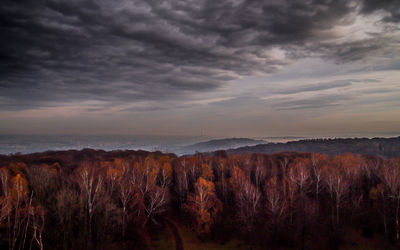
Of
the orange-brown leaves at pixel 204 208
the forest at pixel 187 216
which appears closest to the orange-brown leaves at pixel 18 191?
the forest at pixel 187 216

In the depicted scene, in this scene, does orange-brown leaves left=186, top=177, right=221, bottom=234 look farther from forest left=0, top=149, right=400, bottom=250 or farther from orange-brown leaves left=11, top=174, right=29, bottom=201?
orange-brown leaves left=11, top=174, right=29, bottom=201

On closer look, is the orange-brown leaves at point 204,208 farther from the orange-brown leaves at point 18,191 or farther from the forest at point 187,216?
the orange-brown leaves at point 18,191

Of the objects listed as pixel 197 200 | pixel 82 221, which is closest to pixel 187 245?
pixel 197 200

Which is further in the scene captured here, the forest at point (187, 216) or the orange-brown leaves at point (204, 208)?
the orange-brown leaves at point (204, 208)

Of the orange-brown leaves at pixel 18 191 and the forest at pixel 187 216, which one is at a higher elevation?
the orange-brown leaves at pixel 18 191

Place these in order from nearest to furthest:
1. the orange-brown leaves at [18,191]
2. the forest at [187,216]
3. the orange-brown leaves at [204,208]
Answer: the orange-brown leaves at [18,191] → the forest at [187,216] → the orange-brown leaves at [204,208]

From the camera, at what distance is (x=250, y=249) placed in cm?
4619

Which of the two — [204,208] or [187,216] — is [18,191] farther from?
[187,216]

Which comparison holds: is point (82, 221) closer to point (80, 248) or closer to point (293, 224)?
point (80, 248)

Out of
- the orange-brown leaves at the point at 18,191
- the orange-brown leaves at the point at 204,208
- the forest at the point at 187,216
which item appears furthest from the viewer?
the orange-brown leaves at the point at 204,208

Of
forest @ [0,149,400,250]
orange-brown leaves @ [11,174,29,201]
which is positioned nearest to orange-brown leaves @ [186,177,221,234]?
forest @ [0,149,400,250]

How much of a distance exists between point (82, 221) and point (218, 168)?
162 ft

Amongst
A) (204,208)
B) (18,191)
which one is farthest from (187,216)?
(18,191)

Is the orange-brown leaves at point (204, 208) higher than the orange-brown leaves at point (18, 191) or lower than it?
lower
